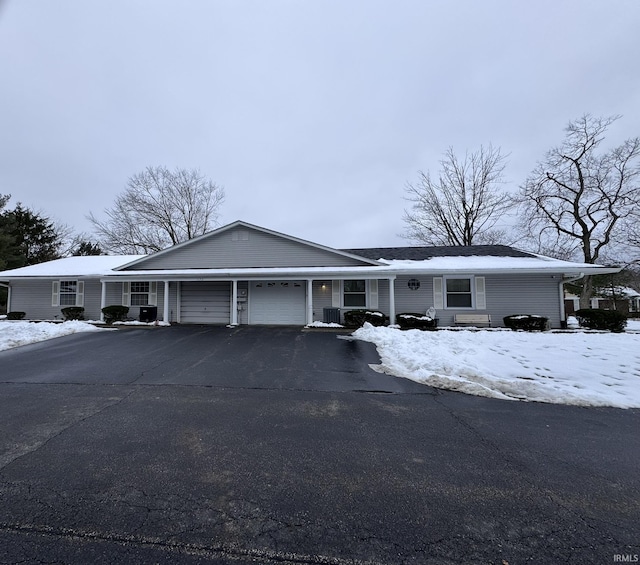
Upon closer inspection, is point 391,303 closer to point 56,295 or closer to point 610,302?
point 56,295

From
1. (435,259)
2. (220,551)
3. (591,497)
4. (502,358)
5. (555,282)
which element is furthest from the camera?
(435,259)

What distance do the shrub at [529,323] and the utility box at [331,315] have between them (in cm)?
738

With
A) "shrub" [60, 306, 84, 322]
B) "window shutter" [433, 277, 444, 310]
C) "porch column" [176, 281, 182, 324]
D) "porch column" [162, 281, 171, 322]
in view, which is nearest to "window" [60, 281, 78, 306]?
"shrub" [60, 306, 84, 322]

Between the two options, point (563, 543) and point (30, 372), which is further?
point (30, 372)

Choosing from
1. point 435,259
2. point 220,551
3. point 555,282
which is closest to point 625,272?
point 555,282

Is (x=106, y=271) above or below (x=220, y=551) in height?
above

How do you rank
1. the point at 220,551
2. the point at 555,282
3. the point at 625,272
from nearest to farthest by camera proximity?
the point at 220,551, the point at 555,282, the point at 625,272

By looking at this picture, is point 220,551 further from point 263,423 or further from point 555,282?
point 555,282

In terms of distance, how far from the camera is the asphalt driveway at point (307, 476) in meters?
1.94

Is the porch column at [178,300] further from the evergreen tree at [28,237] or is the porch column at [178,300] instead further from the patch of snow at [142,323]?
the evergreen tree at [28,237]

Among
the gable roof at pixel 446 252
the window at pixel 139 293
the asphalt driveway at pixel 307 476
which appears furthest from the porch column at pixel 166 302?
the asphalt driveway at pixel 307 476

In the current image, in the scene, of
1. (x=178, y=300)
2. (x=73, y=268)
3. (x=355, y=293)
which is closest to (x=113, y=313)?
(x=178, y=300)

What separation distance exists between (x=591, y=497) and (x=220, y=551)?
114 inches

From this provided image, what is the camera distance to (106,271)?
16.3m
